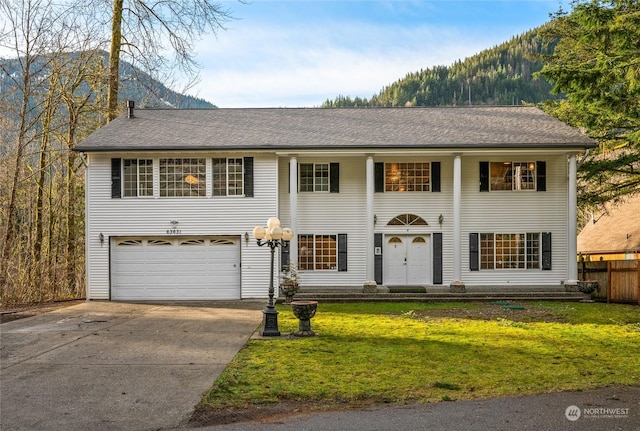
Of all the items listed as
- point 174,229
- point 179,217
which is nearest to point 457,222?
point 179,217

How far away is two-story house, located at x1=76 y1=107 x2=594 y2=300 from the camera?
17.4m

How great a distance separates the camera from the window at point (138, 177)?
57.7 ft

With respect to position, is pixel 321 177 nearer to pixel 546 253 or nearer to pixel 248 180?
pixel 248 180

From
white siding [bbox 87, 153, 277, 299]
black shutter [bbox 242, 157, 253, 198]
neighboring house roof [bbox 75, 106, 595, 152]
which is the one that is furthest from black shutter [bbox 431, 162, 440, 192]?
black shutter [bbox 242, 157, 253, 198]

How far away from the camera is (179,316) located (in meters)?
13.8

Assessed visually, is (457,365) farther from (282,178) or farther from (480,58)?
(480,58)

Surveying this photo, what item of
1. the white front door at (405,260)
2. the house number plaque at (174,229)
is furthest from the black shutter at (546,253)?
the house number plaque at (174,229)

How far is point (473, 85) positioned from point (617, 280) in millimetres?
75716

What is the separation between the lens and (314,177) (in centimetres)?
1872

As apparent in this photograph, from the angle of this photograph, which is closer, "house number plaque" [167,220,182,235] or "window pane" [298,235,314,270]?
"house number plaque" [167,220,182,235]

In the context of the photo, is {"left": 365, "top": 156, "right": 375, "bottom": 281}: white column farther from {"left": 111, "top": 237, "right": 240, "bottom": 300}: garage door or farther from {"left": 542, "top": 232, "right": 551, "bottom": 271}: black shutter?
{"left": 542, "top": 232, "right": 551, "bottom": 271}: black shutter

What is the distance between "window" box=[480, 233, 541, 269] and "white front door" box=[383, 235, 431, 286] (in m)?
1.99

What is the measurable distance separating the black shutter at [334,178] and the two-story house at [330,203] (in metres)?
0.05

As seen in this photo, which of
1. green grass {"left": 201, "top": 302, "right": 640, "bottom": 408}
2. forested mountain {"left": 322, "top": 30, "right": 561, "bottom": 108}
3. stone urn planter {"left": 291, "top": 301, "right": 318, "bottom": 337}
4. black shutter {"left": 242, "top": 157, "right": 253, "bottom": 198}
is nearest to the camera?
green grass {"left": 201, "top": 302, "right": 640, "bottom": 408}
